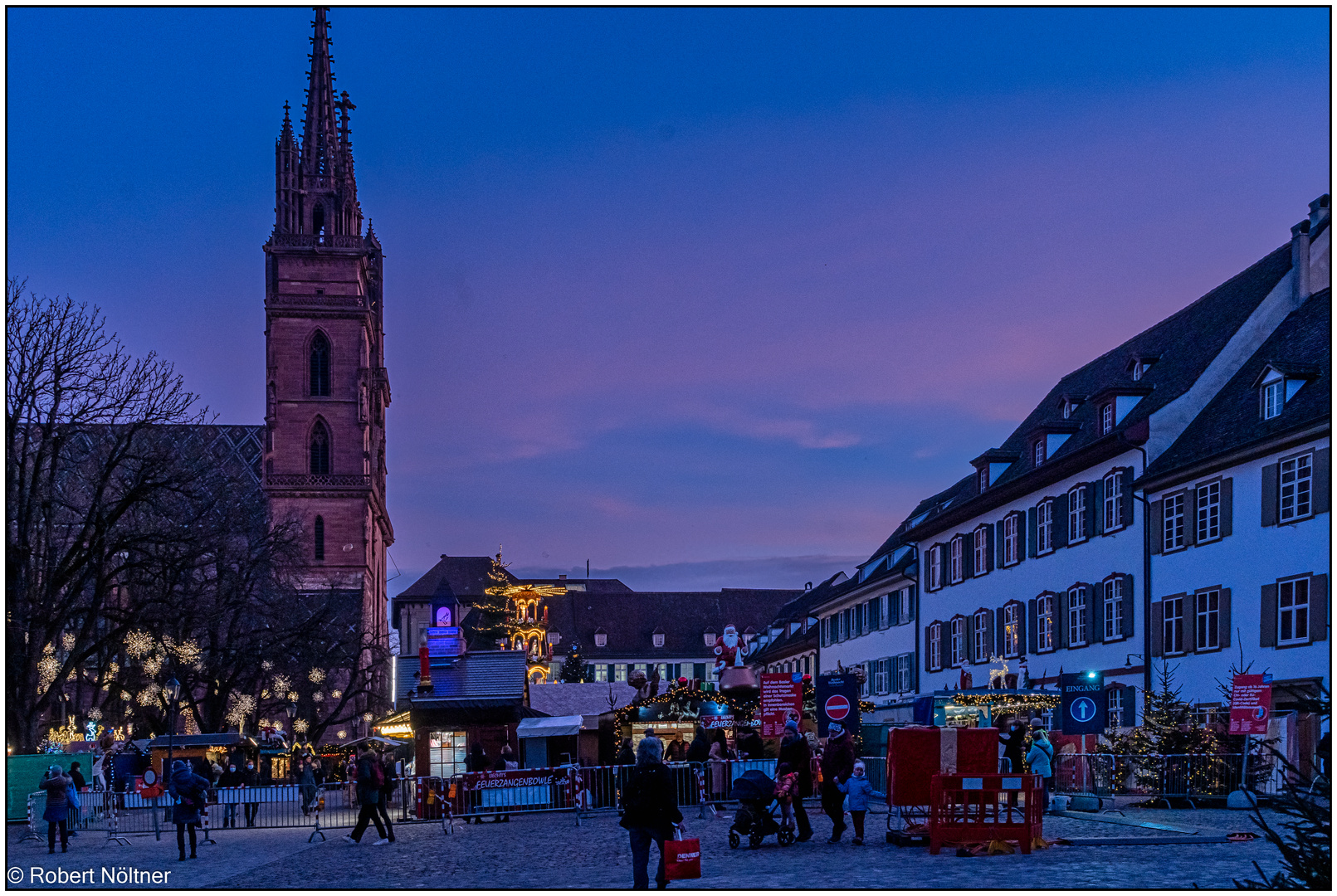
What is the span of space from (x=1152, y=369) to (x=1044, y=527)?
505cm

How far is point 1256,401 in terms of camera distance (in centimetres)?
→ 3450

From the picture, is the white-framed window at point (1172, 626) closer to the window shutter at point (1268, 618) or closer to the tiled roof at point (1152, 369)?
the window shutter at point (1268, 618)

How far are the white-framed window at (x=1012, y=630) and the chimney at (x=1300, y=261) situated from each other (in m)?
11.8

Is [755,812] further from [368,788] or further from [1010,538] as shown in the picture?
[1010,538]

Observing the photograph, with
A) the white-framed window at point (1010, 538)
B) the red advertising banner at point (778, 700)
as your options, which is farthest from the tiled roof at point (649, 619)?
the red advertising banner at point (778, 700)

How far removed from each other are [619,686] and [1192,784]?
2401 cm

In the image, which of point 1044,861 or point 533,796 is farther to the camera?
point 533,796

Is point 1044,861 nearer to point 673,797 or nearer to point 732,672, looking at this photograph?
point 673,797

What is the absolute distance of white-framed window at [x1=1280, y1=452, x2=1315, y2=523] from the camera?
30.7 m

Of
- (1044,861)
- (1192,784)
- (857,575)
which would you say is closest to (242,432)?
(857,575)

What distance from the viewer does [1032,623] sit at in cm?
4388

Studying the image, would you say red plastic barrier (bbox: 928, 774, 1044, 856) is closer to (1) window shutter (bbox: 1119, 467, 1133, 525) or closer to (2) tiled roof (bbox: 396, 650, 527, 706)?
(1) window shutter (bbox: 1119, 467, 1133, 525)

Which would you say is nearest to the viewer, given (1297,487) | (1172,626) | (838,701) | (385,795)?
(838,701)

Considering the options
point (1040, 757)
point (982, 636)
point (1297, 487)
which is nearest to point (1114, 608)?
point (1297, 487)
